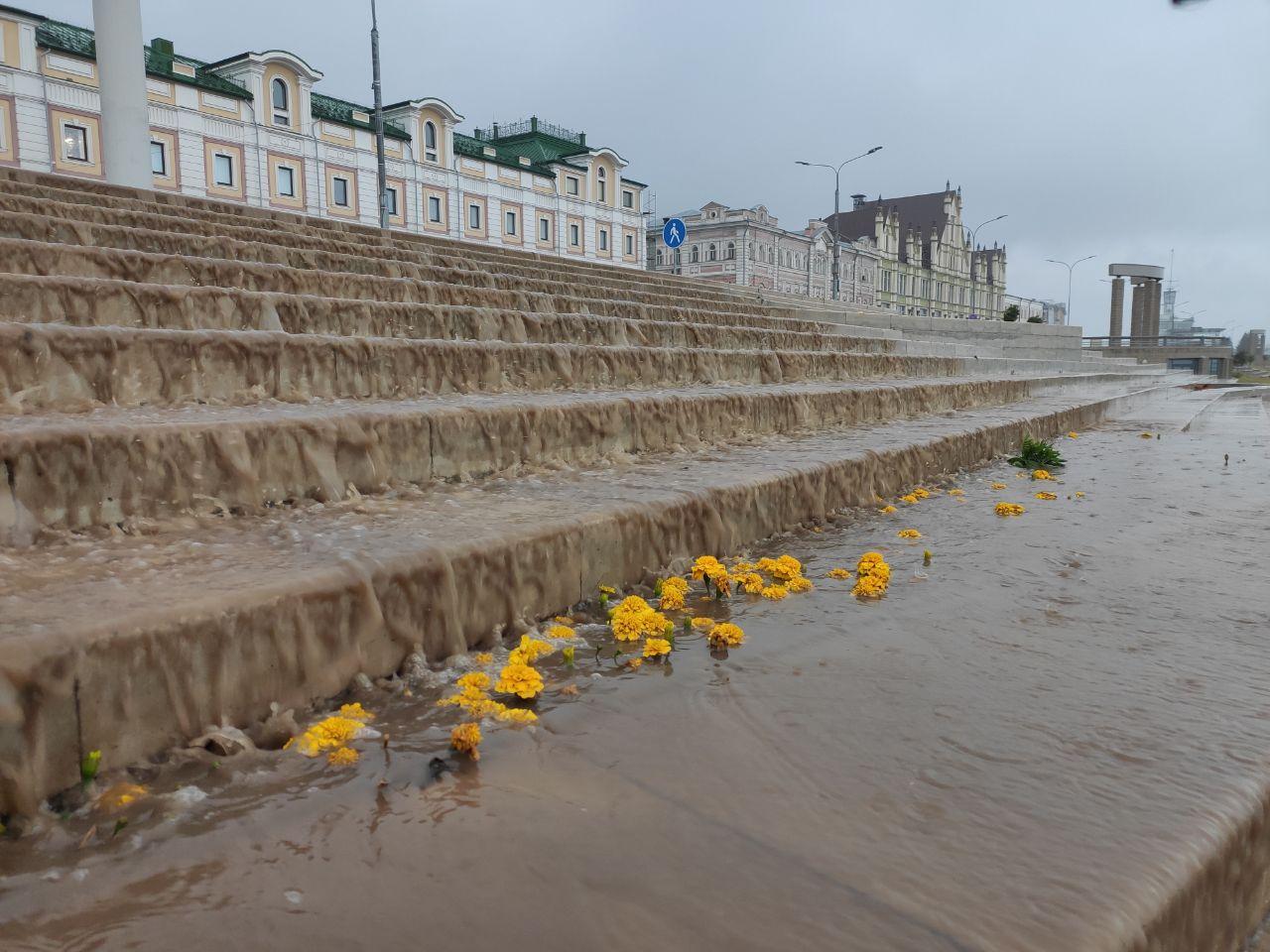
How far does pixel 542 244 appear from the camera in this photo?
147ft

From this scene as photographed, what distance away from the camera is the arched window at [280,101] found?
106ft

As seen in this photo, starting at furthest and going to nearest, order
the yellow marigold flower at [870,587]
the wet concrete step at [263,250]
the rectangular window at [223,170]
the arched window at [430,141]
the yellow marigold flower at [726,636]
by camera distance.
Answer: the arched window at [430,141], the rectangular window at [223,170], the wet concrete step at [263,250], the yellow marigold flower at [870,587], the yellow marigold flower at [726,636]

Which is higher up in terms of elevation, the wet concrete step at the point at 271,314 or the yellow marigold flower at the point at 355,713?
the wet concrete step at the point at 271,314

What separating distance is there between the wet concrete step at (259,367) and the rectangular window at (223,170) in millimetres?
31419

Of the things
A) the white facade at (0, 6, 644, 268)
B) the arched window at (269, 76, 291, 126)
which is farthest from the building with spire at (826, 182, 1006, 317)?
the arched window at (269, 76, 291, 126)

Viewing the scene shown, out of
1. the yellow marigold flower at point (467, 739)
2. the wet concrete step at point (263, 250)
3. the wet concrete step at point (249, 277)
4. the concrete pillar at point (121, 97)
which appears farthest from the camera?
the concrete pillar at point (121, 97)

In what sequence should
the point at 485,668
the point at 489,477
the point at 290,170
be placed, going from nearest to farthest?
the point at 485,668
the point at 489,477
the point at 290,170

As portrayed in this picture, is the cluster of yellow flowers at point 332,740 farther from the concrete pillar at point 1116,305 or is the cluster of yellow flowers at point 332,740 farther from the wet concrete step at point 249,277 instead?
the concrete pillar at point 1116,305

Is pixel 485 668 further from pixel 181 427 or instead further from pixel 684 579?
pixel 181 427

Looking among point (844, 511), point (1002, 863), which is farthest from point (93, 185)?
point (1002, 863)

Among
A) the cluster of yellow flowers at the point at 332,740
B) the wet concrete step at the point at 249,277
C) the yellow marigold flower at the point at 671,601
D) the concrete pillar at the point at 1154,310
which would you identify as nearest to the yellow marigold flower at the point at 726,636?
the yellow marigold flower at the point at 671,601

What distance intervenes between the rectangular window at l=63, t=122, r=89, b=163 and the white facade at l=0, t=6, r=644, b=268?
0.03 metres

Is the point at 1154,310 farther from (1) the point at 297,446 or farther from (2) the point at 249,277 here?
(1) the point at 297,446

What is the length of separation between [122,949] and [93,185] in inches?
342
